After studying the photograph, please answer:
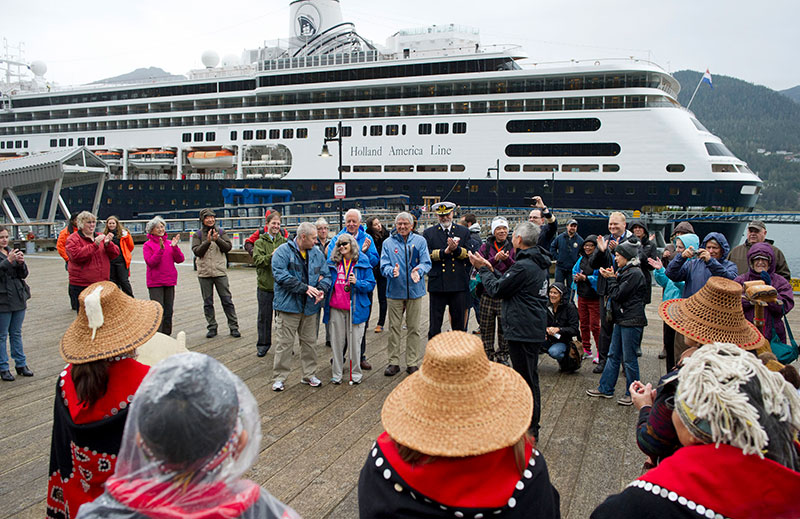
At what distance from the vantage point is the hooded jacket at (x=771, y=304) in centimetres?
409

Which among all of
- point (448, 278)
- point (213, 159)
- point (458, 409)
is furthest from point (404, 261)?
point (213, 159)

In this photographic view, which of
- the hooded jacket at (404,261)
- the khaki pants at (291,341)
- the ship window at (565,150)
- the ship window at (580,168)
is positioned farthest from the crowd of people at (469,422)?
the ship window at (565,150)

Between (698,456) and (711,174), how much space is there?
29.3 metres

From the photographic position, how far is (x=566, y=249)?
739 cm

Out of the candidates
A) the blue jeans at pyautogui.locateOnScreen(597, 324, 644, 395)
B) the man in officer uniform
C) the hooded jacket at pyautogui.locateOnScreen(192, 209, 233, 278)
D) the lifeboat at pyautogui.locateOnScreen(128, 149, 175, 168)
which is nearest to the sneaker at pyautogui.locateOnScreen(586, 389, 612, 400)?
the blue jeans at pyautogui.locateOnScreen(597, 324, 644, 395)

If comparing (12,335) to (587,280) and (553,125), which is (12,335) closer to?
(587,280)

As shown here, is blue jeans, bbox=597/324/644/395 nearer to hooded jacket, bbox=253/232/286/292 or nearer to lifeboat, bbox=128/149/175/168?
hooded jacket, bbox=253/232/286/292

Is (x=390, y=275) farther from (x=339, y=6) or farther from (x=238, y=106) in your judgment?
(x=339, y=6)

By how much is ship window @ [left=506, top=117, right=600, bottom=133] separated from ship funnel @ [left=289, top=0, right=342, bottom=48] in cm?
1998

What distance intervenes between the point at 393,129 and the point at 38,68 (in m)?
39.7

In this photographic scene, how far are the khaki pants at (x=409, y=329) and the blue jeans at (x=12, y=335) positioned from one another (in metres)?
3.92

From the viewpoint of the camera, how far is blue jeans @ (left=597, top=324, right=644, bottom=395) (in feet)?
14.6

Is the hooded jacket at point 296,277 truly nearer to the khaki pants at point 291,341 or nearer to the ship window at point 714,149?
the khaki pants at point 291,341

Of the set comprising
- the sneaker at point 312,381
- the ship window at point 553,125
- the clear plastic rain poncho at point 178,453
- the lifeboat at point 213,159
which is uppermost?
the ship window at point 553,125
